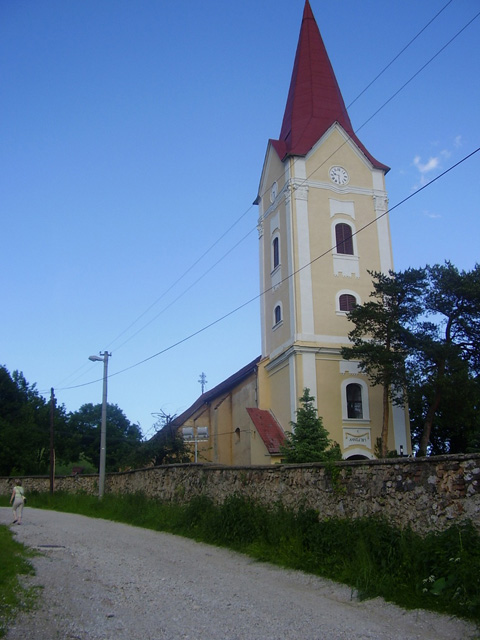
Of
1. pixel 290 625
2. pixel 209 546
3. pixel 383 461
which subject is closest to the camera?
pixel 290 625

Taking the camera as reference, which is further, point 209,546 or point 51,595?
point 209,546

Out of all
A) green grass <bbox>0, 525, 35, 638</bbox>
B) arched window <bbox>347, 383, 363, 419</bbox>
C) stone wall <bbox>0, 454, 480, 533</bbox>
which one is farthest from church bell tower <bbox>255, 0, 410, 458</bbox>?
green grass <bbox>0, 525, 35, 638</bbox>

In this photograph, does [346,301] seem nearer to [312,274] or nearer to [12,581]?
[312,274]

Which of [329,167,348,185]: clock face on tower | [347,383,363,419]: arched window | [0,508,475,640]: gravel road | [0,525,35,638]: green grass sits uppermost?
[329,167,348,185]: clock face on tower

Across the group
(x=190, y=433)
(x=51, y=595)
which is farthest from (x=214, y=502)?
(x=190, y=433)

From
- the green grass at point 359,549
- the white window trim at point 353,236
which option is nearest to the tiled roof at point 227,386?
the white window trim at point 353,236

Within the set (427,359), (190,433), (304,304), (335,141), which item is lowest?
(190,433)

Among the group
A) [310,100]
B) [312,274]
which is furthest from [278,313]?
[310,100]

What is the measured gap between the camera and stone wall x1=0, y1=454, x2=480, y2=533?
9242mm

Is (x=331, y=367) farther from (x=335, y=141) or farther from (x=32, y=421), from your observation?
(x=32, y=421)

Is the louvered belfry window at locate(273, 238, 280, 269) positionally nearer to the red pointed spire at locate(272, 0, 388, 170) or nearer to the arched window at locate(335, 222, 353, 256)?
the arched window at locate(335, 222, 353, 256)

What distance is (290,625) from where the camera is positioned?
25.5 feet

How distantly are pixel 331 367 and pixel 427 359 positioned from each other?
5.37 metres

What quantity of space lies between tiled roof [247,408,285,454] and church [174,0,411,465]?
0.06 metres
